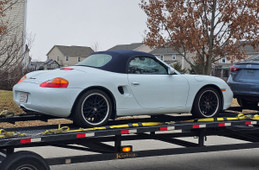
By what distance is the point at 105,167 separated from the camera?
7.05 metres

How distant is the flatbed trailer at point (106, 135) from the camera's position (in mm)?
4688

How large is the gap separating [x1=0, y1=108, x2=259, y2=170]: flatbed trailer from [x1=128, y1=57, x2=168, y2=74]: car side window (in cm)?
80

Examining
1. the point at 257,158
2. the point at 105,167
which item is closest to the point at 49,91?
the point at 105,167

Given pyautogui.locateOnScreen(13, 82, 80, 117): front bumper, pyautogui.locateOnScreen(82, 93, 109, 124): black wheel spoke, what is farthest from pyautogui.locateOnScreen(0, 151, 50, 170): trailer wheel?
pyautogui.locateOnScreen(82, 93, 109, 124): black wheel spoke

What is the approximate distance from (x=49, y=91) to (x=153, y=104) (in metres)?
1.65

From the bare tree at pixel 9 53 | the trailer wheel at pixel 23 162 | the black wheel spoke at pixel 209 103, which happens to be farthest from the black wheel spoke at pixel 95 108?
the bare tree at pixel 9 53

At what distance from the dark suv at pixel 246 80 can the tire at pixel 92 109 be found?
3384 mm

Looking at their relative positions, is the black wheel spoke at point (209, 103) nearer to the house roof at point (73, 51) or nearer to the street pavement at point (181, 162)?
the street pavement at point (181, 162)

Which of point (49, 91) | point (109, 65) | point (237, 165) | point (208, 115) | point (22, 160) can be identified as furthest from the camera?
point (237, 165)

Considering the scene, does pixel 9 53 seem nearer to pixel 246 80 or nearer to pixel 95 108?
pixel 246 80

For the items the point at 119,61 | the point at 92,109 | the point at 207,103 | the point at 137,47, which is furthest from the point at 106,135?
the point at 137,47

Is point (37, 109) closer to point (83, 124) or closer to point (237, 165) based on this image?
point (83, 124)

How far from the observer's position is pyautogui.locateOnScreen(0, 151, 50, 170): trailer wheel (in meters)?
4.57

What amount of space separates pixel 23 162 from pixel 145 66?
248 cm
